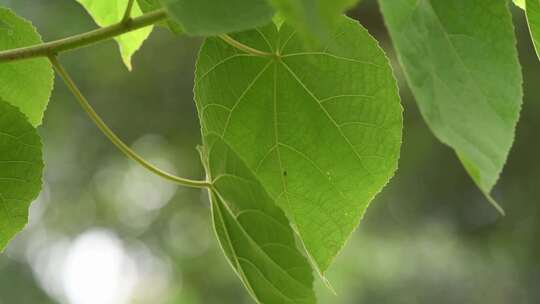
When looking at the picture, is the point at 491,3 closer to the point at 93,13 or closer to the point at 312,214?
the point at 312,214

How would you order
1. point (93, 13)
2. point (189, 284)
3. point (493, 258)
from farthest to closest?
point (189, 284), point (493, 258), point (93, 13)

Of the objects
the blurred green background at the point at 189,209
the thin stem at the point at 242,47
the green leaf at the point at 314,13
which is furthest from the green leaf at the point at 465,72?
the blurred green background at the point at 189,209

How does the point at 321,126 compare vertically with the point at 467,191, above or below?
above

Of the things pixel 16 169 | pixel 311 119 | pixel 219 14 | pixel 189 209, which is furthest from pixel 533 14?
pixel 189 209

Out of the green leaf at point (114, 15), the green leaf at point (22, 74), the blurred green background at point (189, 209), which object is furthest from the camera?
the blurred green background at point (189, 209)

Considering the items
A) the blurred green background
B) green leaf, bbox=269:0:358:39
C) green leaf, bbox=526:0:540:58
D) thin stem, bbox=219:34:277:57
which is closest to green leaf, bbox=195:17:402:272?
thin stem, bbox=219:34:277:57

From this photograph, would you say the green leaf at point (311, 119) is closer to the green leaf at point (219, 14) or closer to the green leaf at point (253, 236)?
the green leaf at point (253, 236)

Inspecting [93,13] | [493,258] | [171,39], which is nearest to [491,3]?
[93,13]
